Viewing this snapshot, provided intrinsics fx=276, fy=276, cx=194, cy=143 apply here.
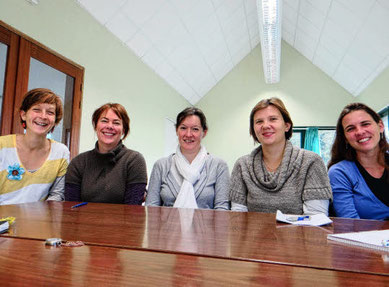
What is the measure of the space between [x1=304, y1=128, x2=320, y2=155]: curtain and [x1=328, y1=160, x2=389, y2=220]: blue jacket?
13.8 feet

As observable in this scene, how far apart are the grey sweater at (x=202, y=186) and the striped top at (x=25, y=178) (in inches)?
22.1

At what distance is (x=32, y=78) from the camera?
2.23 meters

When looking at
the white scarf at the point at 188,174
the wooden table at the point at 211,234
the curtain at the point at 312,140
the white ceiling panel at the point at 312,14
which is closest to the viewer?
the wooden table at the point at 211,234

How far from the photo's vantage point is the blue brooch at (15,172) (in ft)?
4.93

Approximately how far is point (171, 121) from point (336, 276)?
4646mm

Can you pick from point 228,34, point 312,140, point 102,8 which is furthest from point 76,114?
point 312,140

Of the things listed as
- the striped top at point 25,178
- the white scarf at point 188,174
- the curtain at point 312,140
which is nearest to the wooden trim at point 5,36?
the striped top at point 25,178

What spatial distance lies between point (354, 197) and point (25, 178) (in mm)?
1773

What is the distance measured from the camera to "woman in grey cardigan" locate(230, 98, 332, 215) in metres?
1.33

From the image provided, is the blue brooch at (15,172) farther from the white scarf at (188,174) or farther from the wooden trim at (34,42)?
the wooden trim at (34,42)

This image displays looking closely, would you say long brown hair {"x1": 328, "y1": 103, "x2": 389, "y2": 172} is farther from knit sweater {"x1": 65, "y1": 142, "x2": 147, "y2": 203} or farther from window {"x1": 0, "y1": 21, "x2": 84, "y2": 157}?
window {"x1": 0, "y1": 21, "x2": 84, "y2": 157}

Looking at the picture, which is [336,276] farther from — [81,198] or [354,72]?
[354,72]

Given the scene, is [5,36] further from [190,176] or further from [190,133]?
[190,176]

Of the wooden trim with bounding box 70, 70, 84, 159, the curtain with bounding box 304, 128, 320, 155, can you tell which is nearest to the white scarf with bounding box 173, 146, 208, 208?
the wooden trim with bounding box 70, 70, 84, 159
